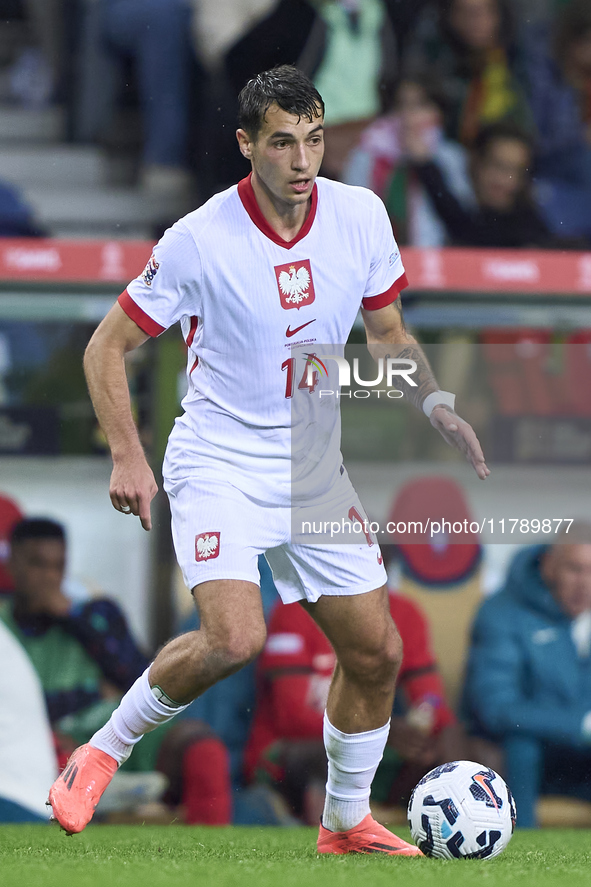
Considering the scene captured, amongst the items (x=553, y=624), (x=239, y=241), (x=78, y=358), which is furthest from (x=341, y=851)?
(x=78, y=358)

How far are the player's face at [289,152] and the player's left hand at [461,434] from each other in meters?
0.70

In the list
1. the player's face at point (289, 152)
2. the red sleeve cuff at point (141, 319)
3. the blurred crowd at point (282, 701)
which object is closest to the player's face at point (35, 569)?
the blurred crowd at point (282, 701)

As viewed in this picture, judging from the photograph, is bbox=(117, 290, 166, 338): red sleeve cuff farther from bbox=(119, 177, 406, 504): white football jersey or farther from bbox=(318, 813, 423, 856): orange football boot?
bbox=(318, 813, 423, 856): orange football boot

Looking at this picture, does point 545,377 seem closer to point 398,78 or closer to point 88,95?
point 398,78

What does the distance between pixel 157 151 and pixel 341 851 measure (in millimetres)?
3586

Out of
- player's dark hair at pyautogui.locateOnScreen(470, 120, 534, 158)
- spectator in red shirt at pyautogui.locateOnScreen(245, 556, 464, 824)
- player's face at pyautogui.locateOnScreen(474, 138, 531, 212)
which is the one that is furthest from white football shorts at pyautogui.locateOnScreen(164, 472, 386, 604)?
player's dark hair at pyautogui.locateOnScreen(470, 120, 534, 158)

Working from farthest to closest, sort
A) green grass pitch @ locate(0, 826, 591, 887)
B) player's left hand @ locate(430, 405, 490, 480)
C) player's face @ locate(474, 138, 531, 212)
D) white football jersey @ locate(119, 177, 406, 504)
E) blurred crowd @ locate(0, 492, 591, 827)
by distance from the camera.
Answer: player's face @ locate(474, 138, 531, 212), blurred crowd @ locate(0, 492, 591, 827), player's left hand @ locate(430, 405, 490, 480), white football jersey @ locate(119, 177, 406, 504), green grass pitch @ locate(0, 826, 591, 887)

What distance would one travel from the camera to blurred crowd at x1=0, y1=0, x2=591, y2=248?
→ 5.81 m

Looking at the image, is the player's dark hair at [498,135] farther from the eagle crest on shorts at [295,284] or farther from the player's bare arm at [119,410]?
the player's bare arm at [119,410]

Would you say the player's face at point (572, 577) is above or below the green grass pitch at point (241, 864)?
above

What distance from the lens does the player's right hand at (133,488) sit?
329 centimetres

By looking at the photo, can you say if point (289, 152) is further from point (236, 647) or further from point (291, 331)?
point (236, 647)

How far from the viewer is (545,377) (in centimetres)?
571

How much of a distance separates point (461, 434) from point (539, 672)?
222 centimetres
